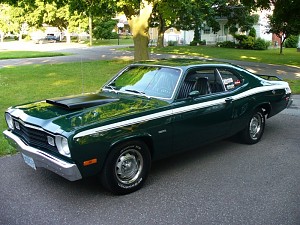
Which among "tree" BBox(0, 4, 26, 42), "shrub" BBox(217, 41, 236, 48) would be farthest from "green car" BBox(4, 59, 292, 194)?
"tree" BBox(0, 4, 26, 42)

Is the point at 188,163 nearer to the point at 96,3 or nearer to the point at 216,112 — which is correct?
the point at 216,112

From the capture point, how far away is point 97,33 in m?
60.5

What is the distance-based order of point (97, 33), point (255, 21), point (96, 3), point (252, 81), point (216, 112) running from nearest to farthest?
1. point (216, 112)
2. point (252, 81)
3. point (96, 3)
4. point (255, 21)
5. point (97, 33)

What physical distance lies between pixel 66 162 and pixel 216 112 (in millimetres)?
2482

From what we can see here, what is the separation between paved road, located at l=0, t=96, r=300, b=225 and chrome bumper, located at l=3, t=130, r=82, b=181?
41 cm

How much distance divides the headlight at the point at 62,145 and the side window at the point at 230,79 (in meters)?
2.95

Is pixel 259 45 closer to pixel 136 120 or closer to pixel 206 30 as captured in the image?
pixel 206 30

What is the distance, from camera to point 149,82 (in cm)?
547

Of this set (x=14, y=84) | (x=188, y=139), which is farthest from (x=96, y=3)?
(x=188, y=139)

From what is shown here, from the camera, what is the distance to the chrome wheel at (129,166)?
4469 mm

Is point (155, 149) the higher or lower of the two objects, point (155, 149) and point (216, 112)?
the lower

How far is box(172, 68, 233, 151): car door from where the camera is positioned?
502 cm

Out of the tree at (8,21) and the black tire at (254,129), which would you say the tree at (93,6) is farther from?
the tree at (8,21)

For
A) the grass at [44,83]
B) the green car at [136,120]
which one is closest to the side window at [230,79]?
the green car at [136,120]
